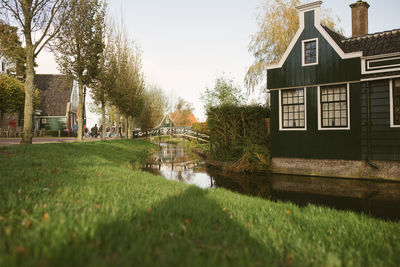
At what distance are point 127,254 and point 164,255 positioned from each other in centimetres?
31

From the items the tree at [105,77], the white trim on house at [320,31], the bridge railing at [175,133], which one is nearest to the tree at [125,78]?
the tree at [105,77]

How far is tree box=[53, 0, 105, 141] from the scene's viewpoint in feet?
59.3

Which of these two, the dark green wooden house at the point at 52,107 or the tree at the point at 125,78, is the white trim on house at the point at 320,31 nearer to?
the tree at the point at 125,78

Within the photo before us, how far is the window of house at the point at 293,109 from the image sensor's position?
1378 centimetres

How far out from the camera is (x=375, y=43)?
516 inches

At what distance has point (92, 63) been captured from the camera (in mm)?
19891

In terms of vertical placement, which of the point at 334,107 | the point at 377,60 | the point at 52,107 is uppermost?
the point at 52,107

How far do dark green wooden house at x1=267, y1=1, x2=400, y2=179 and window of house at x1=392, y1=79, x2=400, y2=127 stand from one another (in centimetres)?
2

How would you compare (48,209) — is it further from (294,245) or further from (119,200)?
(294,245)

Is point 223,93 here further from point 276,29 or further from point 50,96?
point 50,96

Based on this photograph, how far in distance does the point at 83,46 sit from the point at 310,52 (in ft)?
49.5

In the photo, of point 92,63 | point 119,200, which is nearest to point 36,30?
point 92,63

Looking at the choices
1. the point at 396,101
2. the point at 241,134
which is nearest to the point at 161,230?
the point at 396,101

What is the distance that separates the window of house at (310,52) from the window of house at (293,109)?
4.72ft
